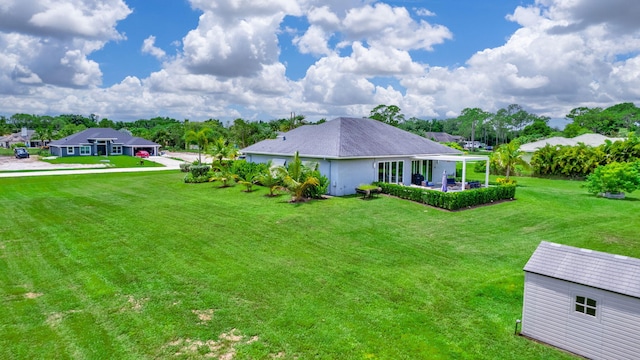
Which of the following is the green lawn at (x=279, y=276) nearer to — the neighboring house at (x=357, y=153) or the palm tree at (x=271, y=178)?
the palm tree at (x=271, y=178)

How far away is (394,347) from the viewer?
281 inches

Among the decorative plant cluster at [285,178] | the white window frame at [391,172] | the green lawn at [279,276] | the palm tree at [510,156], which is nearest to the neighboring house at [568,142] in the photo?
→ the palm tree at [510,156]

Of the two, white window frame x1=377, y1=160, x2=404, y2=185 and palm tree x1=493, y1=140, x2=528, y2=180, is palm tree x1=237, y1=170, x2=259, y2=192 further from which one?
palm tree x1=493, y1=140, x2=528, y2=180

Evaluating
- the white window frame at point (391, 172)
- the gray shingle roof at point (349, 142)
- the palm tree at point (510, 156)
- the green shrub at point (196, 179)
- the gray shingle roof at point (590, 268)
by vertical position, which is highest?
the gray shingle roof at point (349, 142)

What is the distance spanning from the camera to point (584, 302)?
6945mm

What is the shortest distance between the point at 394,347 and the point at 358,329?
0.87m

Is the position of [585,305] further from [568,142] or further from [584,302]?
[568,142]

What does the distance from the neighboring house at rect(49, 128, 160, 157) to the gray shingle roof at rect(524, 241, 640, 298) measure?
7421 centimetres

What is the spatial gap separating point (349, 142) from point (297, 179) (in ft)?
17.2

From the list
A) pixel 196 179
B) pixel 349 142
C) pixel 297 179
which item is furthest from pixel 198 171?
pixel 349 142

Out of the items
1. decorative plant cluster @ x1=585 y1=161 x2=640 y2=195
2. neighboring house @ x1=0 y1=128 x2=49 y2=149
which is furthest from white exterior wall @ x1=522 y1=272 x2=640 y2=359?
neighboring house @ x1=0 y1=128 x2=49 y2=149

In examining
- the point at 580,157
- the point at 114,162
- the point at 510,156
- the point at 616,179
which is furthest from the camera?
the point at 114,162

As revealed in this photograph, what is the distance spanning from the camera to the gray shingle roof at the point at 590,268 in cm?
655

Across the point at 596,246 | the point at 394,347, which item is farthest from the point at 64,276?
the point at 596,246
